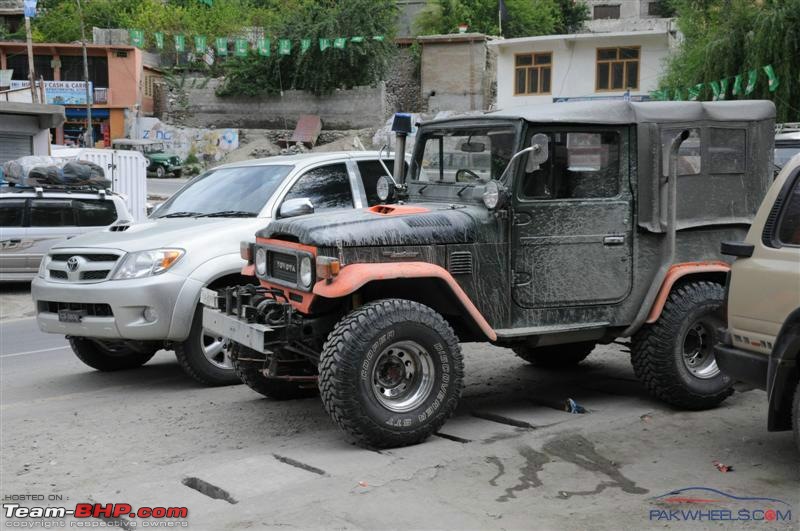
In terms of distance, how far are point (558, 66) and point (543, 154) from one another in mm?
37507

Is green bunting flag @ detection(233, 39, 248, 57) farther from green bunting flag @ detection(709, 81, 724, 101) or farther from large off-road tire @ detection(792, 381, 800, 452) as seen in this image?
large off-road tire @ detection(792, 381, 800, 452)

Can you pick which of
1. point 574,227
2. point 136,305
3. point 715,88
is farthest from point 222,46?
point 574,227

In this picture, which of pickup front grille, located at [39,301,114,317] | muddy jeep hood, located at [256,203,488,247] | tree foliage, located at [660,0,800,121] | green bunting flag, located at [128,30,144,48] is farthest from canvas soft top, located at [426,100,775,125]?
green bunting flag, located at [128,30,144,48]

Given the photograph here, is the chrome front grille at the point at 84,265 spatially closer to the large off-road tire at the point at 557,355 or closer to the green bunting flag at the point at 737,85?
the large off-road tire at the point at 557,355

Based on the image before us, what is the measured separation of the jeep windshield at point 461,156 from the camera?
6.32 metres

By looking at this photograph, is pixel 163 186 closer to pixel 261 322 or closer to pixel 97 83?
pixel 97 83

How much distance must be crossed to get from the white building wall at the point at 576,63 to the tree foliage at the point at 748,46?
41.4 feet

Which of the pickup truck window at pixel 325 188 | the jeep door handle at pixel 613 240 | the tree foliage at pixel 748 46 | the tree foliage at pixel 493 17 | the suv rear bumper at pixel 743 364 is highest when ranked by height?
the tree foliage at pixel 493 17

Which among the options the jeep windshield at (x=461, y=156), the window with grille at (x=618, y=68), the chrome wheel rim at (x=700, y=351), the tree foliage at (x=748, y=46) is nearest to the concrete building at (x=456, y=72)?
the window with grille at (x=618, y=68)

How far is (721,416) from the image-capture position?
6512mm

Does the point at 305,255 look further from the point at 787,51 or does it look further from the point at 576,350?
the point at 787,51

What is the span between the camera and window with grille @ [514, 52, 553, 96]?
42.3 metres

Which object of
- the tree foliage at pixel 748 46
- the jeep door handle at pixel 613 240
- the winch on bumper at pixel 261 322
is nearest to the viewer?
the winch on bumper at pixel 261 322

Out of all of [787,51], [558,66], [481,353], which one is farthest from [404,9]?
[481,353]
